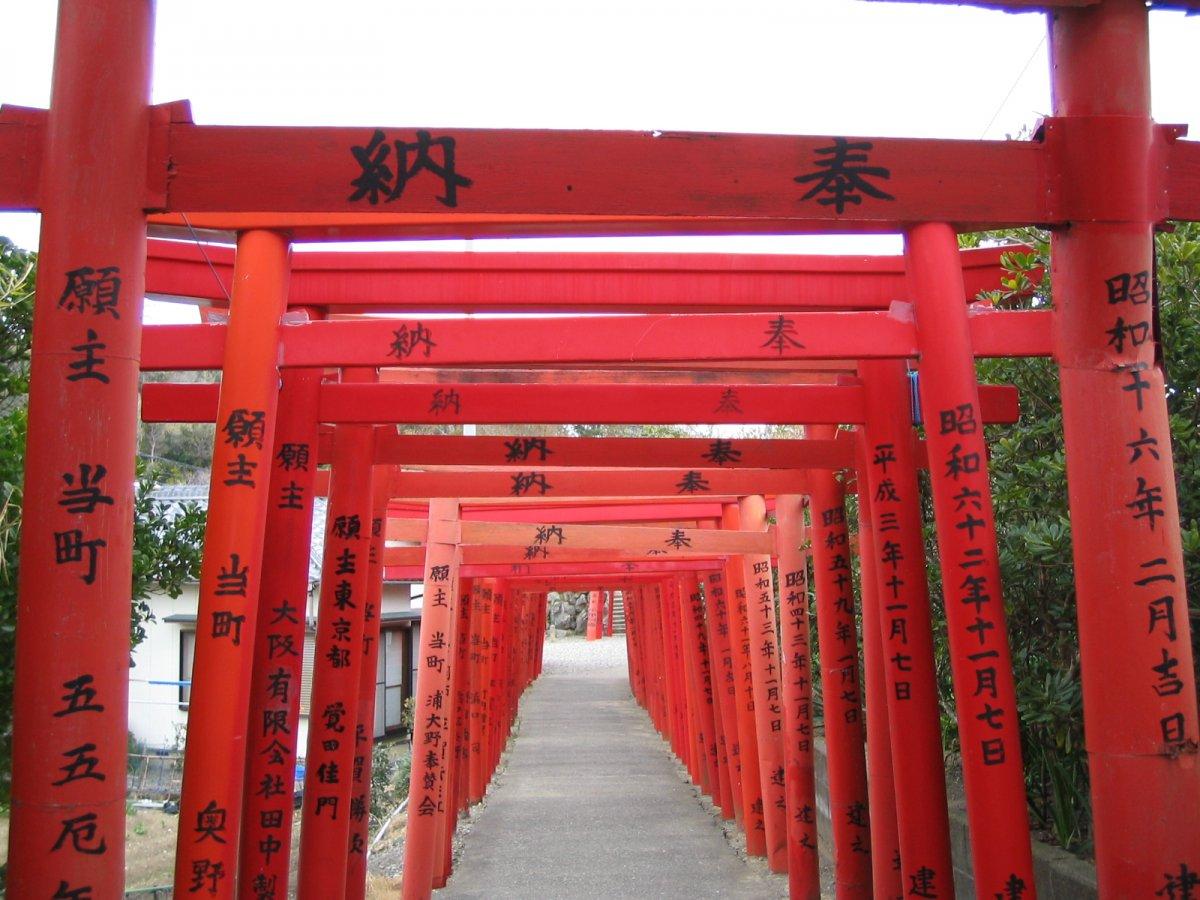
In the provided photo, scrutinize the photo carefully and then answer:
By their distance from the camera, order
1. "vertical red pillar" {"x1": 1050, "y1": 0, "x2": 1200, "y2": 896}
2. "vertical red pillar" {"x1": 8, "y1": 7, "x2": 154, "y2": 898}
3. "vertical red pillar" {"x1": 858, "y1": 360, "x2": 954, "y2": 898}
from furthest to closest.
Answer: "vertical red pillar" {"x1": 858, "y1": 360, "x2": 954, "y2": 898} < "vertical red pillar" {"x1": 1050, "y1": 0, "x2": 1200, "y2": 896} < "vertical red pillar" {"x1": 8, "y1": 7, "x2": 154, "y2": 898}

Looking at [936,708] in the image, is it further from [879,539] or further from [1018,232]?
[1018,232]

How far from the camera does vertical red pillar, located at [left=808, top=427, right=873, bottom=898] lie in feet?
25.6

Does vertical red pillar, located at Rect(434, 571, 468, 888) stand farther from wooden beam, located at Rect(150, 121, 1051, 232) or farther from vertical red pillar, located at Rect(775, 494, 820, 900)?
wooden beam, located at Rect(150, 121, 1051, 232)

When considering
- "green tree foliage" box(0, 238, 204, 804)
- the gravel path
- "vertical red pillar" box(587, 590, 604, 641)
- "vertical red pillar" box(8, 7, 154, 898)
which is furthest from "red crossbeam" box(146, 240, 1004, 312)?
"vertical red pillar" box(587, 590, 604, 641)

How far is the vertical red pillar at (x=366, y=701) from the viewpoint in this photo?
795 centimetres

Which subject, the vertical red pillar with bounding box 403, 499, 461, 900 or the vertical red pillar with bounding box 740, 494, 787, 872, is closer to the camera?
the vertical red pillar with bounding box 403, 499, 461, 900

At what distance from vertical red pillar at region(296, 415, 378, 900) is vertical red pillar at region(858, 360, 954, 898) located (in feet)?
10.0

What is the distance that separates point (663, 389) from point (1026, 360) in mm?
2050

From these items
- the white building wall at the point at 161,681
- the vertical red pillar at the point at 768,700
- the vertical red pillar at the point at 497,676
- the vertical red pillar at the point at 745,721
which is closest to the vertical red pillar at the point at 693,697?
the vertical red pillar at the point at 497,676

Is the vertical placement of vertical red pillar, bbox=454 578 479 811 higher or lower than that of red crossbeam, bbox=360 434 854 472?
lower

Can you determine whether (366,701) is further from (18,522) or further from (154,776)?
(154,776)

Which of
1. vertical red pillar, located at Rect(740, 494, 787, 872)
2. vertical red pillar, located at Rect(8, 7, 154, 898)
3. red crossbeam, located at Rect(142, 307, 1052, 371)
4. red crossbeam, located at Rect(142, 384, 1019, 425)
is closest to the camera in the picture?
vertical red pillar, located at Rect(8, 7, 154, 898)

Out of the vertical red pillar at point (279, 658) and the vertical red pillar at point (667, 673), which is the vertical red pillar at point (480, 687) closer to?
the vertical red pillar at point (667, 673)

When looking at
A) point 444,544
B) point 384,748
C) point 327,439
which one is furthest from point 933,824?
point 384,748
